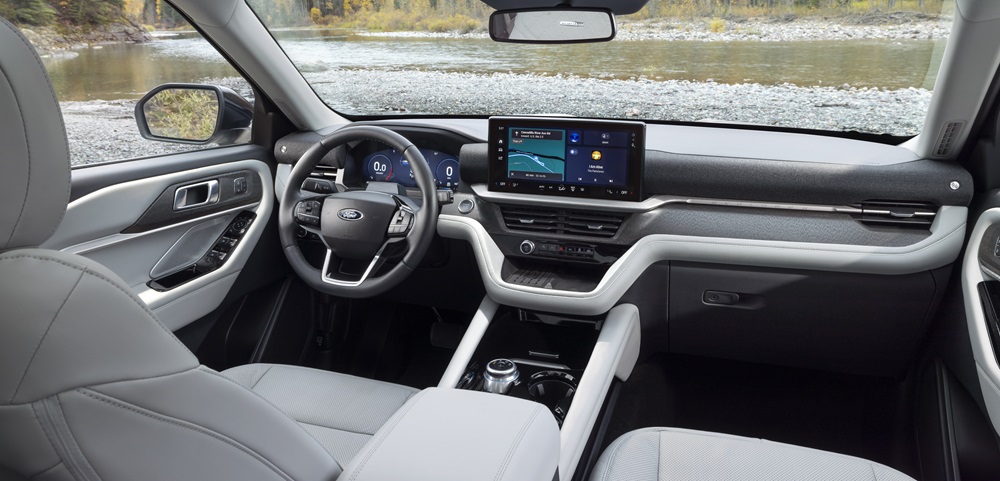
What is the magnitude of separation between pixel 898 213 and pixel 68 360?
2344mm

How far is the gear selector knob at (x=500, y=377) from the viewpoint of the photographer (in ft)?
7.49

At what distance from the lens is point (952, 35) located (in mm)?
1991

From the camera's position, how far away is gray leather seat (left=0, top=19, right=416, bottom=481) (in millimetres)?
688

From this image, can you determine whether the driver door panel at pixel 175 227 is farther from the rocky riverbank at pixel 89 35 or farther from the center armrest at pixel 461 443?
the center armrest at pixel 461 443

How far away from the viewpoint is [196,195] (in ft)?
8.70

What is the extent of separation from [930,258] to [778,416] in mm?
851

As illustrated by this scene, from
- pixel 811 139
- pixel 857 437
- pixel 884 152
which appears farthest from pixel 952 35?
pixel 857 437

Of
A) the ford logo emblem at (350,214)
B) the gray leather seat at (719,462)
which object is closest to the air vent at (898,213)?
the gray leather seat at (719,462)

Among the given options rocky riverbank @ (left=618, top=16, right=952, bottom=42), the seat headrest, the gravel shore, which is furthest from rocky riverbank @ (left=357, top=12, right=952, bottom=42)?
the seat headrest

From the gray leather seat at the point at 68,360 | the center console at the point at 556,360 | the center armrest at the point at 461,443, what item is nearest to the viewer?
the gray leather seat at the point at 68,360

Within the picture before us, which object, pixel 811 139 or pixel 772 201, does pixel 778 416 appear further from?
pixel 811 139

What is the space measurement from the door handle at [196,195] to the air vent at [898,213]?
7.47 feet

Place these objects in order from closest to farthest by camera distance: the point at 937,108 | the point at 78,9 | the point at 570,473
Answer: the point at 570,473, the point at 937,108, the point at 78,9

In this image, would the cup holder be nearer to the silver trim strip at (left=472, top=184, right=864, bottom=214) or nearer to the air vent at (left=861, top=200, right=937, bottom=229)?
the silver trim strip at (left=472, top=184, right=864, bottom=214)
